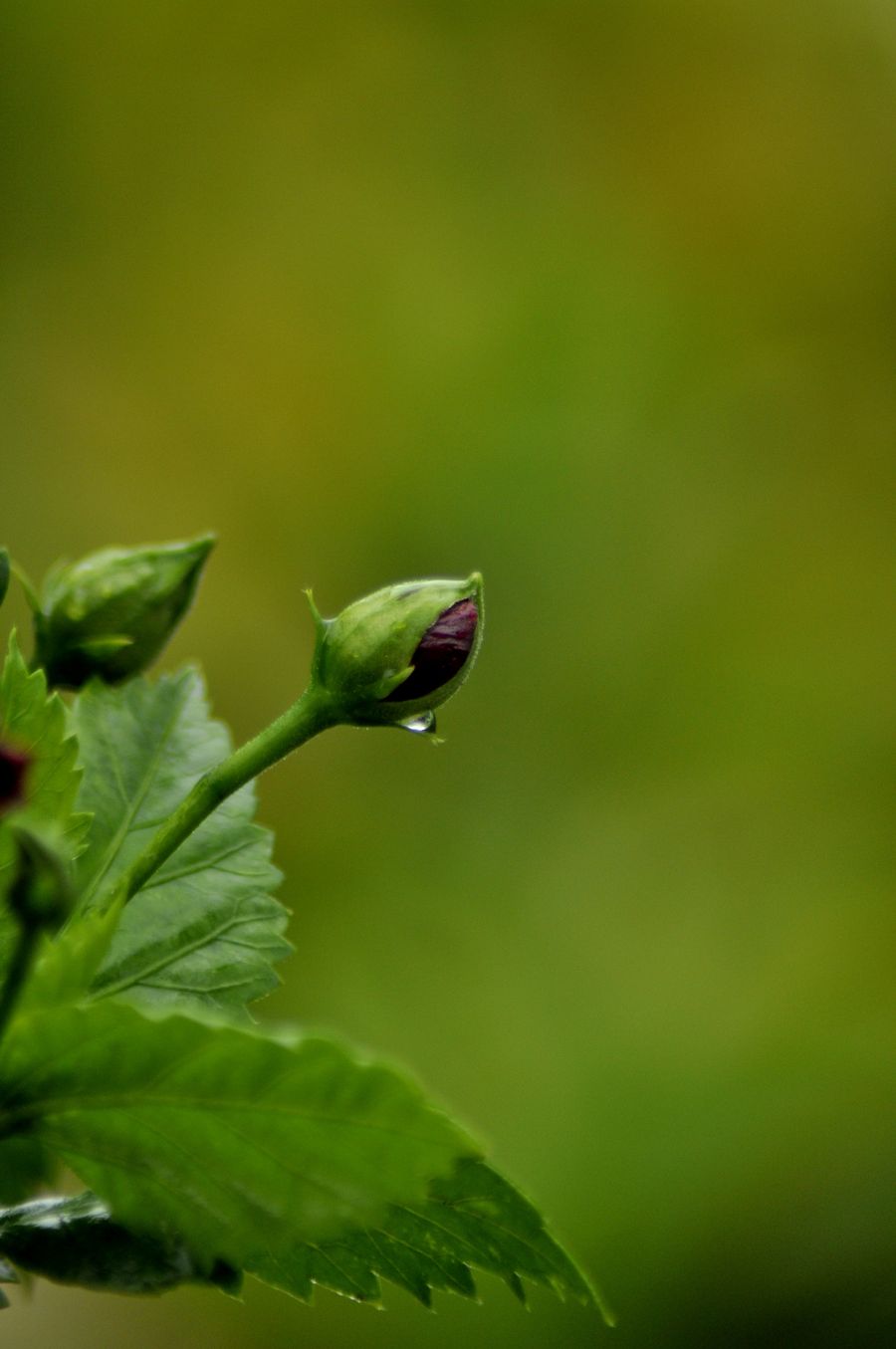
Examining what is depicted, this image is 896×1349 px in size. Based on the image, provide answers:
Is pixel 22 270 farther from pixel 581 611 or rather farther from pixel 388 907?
pixel 388 907

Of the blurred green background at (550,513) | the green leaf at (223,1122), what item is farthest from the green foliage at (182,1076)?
the blurred green background at (550,513)

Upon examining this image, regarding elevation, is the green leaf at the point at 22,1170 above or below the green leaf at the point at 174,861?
below

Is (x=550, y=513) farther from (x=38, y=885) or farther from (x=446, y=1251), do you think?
(x=38, y=885)

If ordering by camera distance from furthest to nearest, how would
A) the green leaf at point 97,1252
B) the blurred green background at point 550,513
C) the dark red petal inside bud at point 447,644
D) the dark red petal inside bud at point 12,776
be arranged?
the blurred green background at point 550,513 < the dark red petal inside bud at point 447,644 < the green leaf at point 97,1252 < the dark red petal inside bud at point 12,776

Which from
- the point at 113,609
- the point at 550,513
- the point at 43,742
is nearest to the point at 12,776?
the point at 43,742

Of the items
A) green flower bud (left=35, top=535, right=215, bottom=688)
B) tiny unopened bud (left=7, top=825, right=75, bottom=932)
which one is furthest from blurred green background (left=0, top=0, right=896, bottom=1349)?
tiny unopened bud (left=7, top=825, right=75, bottom=932)

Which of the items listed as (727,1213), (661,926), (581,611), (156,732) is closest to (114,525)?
(581,611)

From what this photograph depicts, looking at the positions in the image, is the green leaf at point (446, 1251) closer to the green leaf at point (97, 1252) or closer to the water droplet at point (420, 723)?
the green leaf at point (97, 1252)
